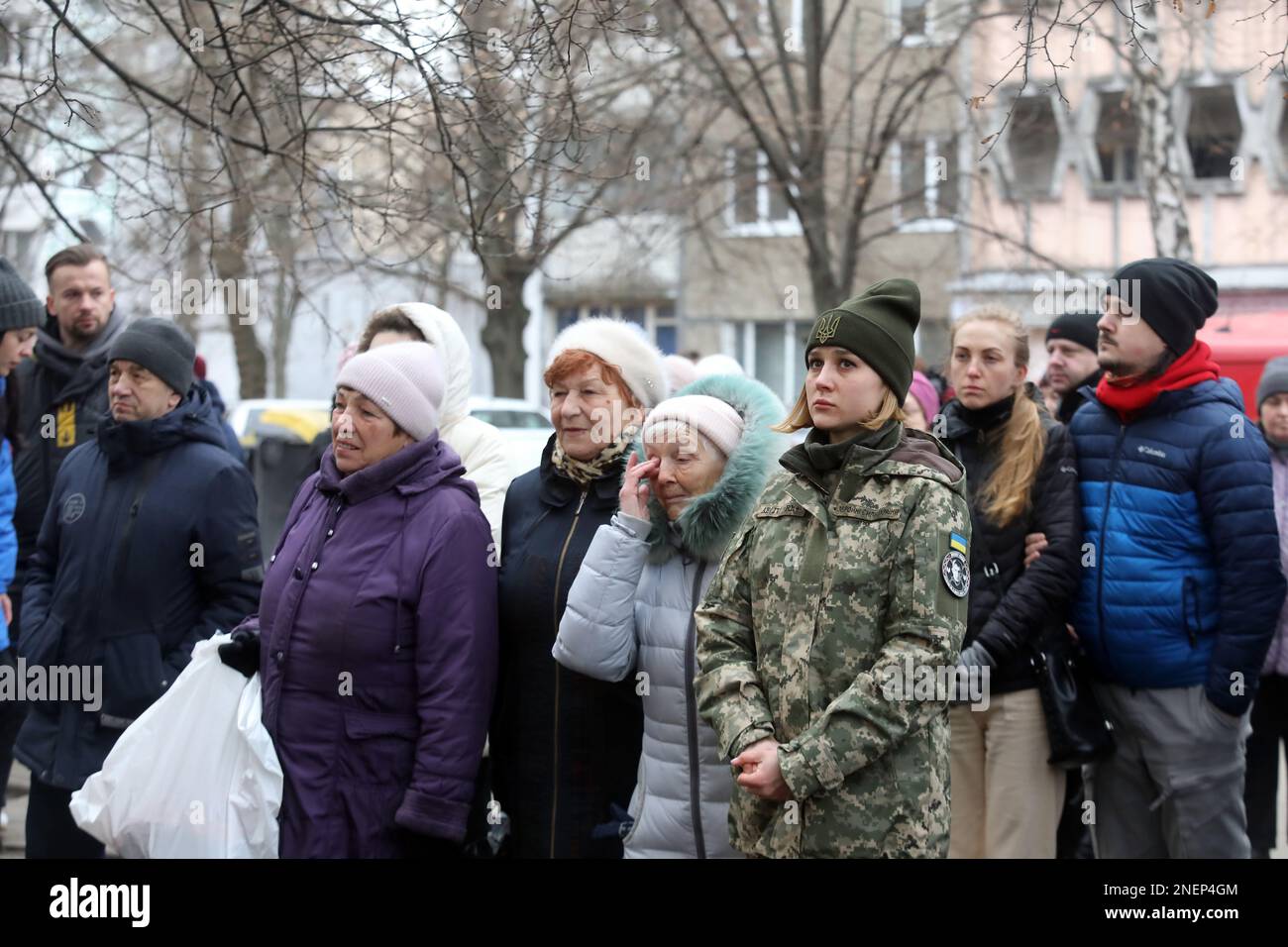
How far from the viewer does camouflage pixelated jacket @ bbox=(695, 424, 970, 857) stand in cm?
347

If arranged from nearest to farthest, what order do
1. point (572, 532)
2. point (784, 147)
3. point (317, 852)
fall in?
point (317, 852), point (572, 532), point (784, 147)

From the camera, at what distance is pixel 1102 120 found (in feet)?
76.6

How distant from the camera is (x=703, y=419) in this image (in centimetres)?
424

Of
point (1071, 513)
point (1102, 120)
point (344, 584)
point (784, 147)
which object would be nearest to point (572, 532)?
point (344, 584)

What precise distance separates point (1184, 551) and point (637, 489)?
1.91m

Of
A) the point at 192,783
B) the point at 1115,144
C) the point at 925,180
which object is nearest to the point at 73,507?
the point at 192,783

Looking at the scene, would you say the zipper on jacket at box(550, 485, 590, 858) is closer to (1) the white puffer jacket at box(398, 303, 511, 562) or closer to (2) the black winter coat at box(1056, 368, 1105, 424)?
(1) the white puffer jacket at box(398, 303, 511, 562)

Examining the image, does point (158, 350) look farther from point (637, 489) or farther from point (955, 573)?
point (955, 573)

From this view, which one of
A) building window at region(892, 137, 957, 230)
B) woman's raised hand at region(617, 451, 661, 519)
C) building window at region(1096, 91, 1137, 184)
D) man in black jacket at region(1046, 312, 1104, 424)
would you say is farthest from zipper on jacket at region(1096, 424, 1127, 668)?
building window at region(1096, 91, 1137, 184)

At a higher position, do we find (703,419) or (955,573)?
(703,419)

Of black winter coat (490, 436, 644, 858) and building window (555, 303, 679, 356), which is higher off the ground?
building window (555, 303, 679, 356)

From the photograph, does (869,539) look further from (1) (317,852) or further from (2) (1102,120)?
(2) (1102,120)

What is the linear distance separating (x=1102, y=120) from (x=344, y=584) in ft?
70.4

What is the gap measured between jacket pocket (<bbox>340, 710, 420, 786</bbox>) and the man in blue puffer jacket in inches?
90.9
